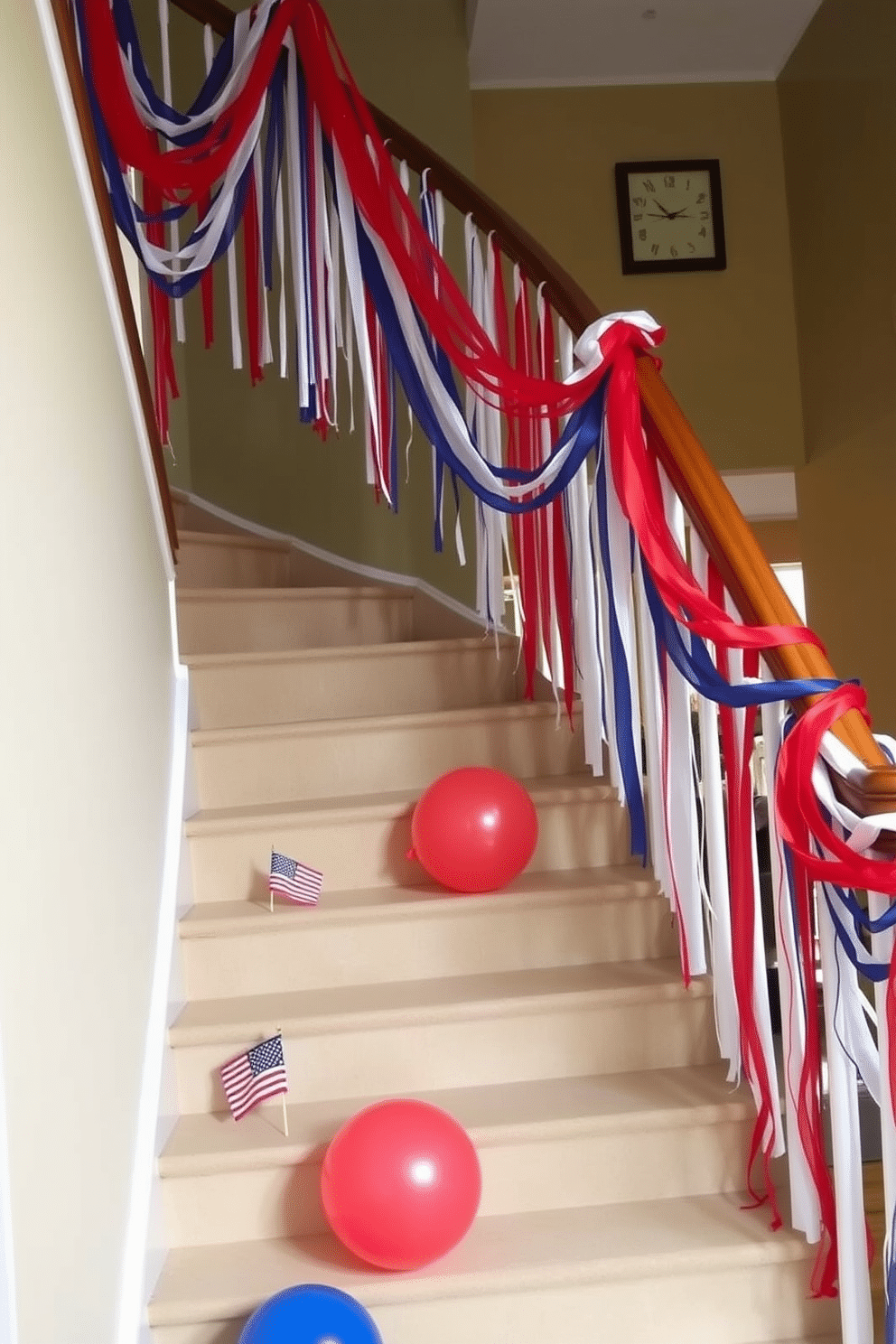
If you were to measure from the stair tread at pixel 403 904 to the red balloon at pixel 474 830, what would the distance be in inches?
1.8

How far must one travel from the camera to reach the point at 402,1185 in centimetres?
179

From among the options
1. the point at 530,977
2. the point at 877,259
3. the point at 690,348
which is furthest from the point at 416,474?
the point at 530,977

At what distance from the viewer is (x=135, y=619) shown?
232cm

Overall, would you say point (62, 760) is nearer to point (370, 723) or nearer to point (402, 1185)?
point (402, 1185)

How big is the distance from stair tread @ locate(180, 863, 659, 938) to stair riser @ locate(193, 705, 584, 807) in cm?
34

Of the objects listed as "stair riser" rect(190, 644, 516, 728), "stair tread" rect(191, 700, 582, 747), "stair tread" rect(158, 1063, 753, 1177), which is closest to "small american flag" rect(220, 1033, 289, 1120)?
"stair tread" rect(158, 1063, 753, 1177)

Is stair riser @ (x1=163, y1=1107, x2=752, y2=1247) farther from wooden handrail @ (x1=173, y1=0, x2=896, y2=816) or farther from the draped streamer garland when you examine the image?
wooden handrail @ (x1=173, y1=0, x2=896, y2=816)

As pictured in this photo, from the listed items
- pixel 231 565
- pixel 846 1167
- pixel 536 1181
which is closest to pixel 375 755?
pixel 536 1181

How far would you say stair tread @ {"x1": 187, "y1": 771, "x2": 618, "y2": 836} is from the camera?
103 inches

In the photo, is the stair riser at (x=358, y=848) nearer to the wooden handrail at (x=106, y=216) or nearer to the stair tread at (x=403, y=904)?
the stair tread at (x=403, y=904)

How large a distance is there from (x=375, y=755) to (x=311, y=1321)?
54.9 inches

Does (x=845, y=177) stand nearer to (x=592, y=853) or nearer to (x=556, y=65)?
(x=556, y=65)

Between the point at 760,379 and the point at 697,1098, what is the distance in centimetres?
380

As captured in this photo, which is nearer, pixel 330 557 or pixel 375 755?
pixel 375 755
